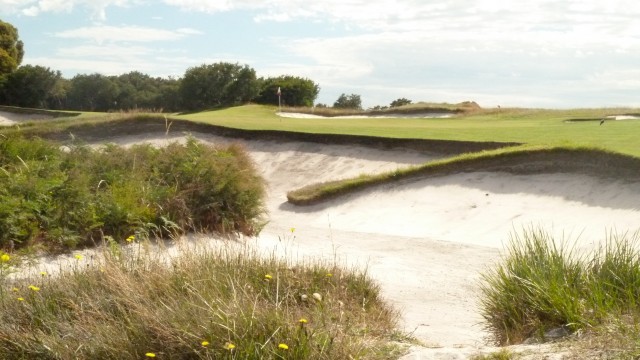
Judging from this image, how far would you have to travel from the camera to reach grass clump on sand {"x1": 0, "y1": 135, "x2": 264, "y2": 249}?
39.4ft

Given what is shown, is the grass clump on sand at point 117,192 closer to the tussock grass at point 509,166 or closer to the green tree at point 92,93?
the tussock grass at point 509,166

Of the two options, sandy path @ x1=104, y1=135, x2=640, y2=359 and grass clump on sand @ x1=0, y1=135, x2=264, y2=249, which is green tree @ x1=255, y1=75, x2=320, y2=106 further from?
grass clump on sand @ x1=0, y1=135, x2=264, y2=249

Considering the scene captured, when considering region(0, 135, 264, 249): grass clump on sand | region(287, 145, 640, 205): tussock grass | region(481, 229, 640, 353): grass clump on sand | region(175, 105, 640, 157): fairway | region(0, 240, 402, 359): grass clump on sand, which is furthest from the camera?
region(175, 105, 640, 157): fairway

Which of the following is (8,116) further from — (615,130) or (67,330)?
(67,330)

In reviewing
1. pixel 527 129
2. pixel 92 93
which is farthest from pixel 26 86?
pixel 527 129

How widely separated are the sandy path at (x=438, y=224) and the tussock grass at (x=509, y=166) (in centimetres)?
26

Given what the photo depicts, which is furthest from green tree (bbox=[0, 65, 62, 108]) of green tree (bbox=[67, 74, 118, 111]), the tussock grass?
the tussock grass

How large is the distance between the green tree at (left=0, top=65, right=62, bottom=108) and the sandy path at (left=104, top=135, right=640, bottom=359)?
116 feet

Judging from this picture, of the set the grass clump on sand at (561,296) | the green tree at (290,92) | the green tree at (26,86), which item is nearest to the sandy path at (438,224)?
the grass clump on sand at (561,296)

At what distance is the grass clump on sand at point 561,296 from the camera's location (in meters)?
6.32

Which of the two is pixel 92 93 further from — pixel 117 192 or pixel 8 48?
pixel 117 192

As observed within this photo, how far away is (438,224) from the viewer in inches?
684

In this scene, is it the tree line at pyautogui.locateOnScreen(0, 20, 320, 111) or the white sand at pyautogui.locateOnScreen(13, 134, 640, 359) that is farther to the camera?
the tree line at pyautogui.locateOnScreen(0, 20, 320, 111)

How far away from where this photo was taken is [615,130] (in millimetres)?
20750
